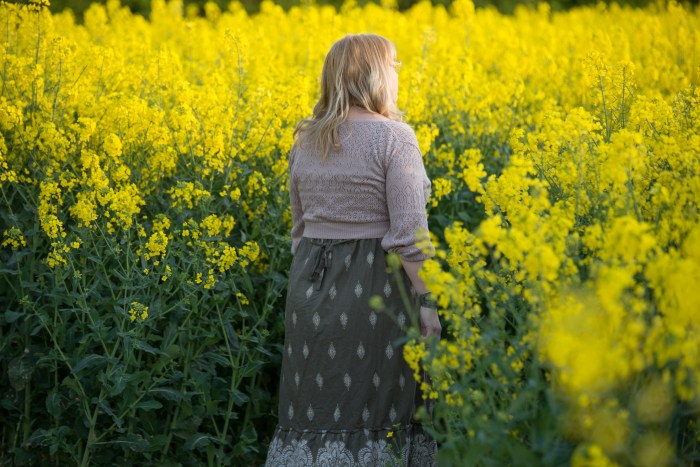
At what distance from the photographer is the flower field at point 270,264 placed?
1772mm

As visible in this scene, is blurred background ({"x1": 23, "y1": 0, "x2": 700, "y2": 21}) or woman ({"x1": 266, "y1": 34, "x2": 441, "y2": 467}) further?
blurred background ({"x1": 23, "y1": 0, "x2": 700, "y2": 21})

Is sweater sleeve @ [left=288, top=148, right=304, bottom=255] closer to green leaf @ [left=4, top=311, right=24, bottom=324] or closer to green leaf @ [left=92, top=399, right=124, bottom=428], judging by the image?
green leaf @ [left=92, top=399, right=124, bottom=428]

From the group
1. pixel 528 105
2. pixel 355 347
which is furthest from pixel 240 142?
pixel 528 105

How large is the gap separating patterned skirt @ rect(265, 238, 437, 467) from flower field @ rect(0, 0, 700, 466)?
0.49ft

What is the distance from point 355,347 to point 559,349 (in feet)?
4.07

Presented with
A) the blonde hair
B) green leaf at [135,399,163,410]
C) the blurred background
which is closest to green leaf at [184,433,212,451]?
green leaf at [135,399,163,410]

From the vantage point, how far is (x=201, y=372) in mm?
3346

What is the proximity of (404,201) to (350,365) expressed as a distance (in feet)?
1.86

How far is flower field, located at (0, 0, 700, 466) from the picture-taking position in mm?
1772

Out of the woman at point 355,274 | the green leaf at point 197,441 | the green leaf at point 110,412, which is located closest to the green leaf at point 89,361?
the green leaf at point 110,412

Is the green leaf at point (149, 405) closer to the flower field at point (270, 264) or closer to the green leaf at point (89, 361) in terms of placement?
the flower field at point (270, 264)

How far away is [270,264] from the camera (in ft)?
11.7

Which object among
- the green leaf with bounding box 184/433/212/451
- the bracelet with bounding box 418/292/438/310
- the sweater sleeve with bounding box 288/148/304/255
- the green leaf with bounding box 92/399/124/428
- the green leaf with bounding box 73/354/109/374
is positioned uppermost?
the sweater sleeve with bounding box 288/148/304/255

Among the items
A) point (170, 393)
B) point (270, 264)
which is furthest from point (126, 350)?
point (270, 264)
